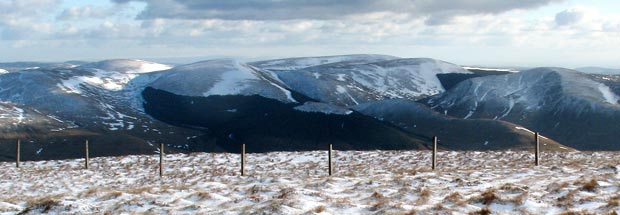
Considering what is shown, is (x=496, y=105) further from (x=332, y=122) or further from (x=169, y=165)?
(x=169, y=165)

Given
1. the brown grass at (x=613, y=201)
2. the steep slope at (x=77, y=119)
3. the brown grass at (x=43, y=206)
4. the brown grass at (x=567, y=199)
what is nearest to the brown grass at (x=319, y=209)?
the brown grass at (x=567, y=199)

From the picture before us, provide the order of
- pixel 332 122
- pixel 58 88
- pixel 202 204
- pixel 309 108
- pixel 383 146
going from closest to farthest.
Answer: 1. pixel 202 204
2. pixel 383 146
3. pixel 332 122
4. pixel 309 108
5. pixel 58 88

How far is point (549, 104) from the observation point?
146 meters

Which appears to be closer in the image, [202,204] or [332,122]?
[202,204]

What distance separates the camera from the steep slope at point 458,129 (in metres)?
108

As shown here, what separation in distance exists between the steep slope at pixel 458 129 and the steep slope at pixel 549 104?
13836mm

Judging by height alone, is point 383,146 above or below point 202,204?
below

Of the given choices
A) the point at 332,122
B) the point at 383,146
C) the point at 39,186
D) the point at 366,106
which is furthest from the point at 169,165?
the point at 366,106

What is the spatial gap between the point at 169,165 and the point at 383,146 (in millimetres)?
80273

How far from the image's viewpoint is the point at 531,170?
2278 cm

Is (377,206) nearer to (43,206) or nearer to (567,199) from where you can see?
(567,199)

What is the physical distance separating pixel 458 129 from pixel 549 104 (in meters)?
36.5

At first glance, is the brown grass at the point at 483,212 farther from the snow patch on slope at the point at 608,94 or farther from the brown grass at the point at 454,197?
the snow patch on slope at the point at 608,94

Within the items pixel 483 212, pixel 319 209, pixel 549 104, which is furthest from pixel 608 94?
pixel 319 209
